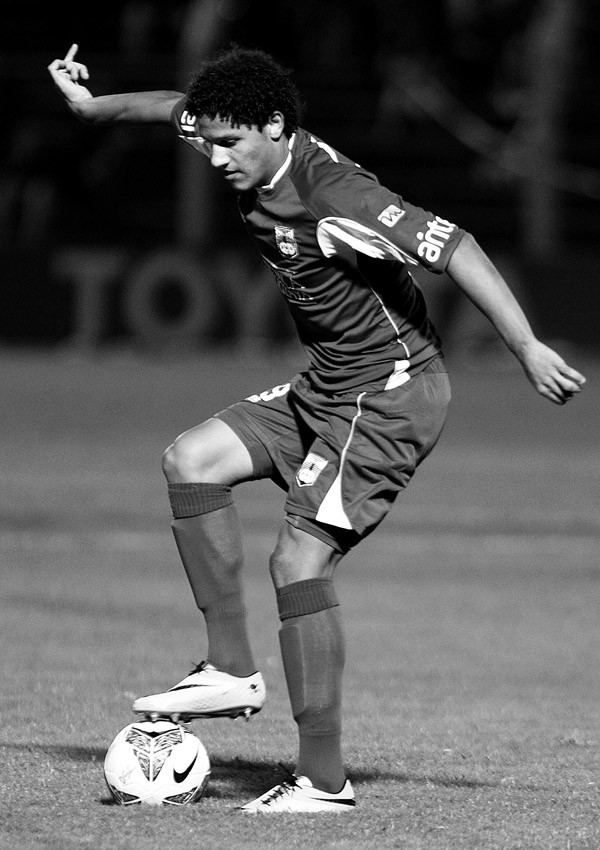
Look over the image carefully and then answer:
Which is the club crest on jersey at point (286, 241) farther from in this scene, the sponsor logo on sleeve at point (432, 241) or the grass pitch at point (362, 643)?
the grass pitch at point (362, 643)

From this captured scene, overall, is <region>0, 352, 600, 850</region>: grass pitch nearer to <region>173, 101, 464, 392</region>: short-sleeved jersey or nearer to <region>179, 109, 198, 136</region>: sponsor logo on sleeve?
<region>173, 101, 464, 392</region>: short-sleeved jersey

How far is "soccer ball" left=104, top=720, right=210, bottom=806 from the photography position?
4609 mm

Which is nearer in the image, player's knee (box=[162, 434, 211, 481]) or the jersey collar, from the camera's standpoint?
the jersey collar

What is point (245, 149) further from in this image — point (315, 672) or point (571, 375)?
point (315, 672)

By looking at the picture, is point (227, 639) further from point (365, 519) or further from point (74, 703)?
point (74, 703)

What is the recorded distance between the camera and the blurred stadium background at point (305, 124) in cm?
1972

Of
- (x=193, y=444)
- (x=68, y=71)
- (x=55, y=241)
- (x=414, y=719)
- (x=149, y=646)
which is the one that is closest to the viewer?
(x=193, y=444)

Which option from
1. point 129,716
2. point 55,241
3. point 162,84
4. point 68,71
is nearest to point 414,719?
point 129,716

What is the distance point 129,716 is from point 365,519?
5.75 ft

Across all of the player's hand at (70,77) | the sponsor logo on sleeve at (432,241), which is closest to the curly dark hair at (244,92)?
the sponsor logo on sleeve at (432,241)

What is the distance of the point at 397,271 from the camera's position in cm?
482

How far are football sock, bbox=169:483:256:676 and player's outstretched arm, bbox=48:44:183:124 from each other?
4.66ft

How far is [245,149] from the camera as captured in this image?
15.1ft

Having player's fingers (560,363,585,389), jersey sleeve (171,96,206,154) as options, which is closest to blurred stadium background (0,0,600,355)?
jersey sleeve (171,96,206,154)
